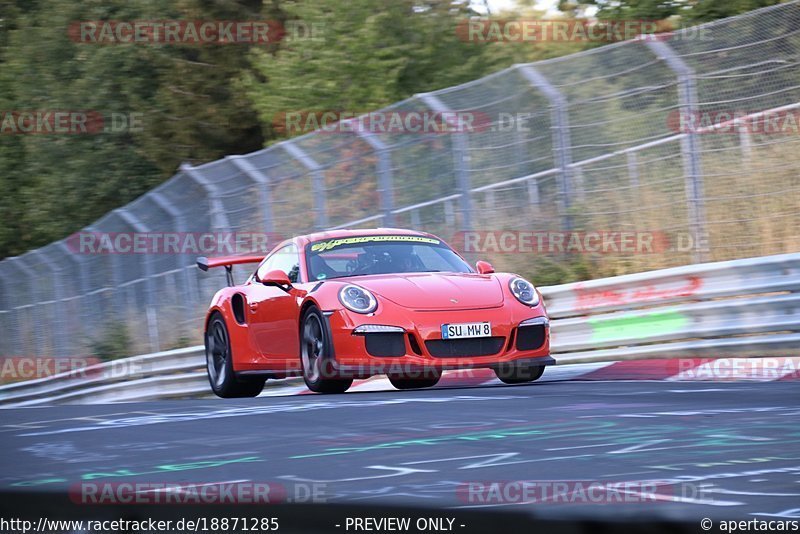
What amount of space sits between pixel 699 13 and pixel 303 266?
12.8 metres

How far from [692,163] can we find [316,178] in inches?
204

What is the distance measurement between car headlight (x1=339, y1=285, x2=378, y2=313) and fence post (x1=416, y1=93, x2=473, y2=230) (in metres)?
4.09

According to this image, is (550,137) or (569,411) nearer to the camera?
(569,411)

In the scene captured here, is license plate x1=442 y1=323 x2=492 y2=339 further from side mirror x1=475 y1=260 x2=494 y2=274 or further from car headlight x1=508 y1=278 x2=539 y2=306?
side mirror x1=475 y1=260 x2=494 y2=274

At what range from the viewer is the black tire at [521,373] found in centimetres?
959

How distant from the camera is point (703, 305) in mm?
9953

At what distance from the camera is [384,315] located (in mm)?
9039

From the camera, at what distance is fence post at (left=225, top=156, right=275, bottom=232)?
51.4ft

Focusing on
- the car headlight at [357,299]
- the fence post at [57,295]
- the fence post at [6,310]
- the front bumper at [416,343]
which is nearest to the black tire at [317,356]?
the front bumper at [416,343]

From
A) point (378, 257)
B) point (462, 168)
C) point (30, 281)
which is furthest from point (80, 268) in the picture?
point (378, 257)

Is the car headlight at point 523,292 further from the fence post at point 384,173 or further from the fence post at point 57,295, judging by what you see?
the fence post at point 57,295


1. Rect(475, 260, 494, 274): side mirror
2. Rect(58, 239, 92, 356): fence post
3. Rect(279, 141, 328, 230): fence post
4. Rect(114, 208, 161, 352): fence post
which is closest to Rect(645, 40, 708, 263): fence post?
A: Rect(475, 260, 494, 274): side mirror

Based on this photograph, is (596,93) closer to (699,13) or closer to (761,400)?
(761,400)

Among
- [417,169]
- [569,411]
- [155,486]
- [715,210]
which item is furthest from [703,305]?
[155,486]
